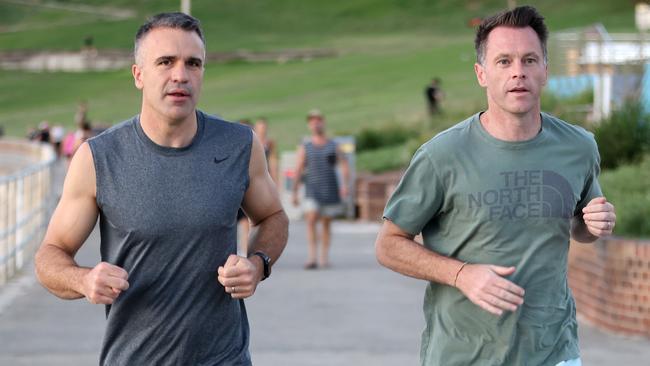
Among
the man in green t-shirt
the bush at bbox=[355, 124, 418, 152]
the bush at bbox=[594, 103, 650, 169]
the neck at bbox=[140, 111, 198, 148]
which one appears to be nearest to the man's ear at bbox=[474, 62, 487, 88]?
the man in green t-shirt

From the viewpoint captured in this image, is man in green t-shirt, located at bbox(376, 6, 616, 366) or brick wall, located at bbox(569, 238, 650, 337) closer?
man in green t-shirt, located at bbox(376, 6, 616, 366)

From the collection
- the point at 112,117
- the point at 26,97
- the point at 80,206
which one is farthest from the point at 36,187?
the point at 26,97

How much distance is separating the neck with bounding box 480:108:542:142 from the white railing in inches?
421

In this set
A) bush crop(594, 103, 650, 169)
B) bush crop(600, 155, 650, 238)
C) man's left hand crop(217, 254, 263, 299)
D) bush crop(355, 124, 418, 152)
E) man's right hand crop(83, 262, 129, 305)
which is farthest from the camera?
bush crop(355, 124, 418, 152)

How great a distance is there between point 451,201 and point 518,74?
20.3 inches

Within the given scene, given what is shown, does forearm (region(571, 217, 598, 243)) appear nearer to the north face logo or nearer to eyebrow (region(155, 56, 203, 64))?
the north face logo

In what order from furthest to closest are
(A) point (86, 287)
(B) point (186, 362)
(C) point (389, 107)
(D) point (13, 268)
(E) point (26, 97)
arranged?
(E) point (26, 97) → (C) point (389, 107) → (D) point (13, 268) → (B) point (186, 362) → (A) point (86, 287)

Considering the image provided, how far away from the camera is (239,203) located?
5.32 m

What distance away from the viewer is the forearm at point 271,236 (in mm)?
5543

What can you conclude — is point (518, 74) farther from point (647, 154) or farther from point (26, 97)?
point (26, 97)

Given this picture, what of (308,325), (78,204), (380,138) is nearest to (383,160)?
(380,138)

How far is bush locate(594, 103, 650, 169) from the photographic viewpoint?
686 inches

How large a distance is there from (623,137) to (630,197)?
4687 millimetres

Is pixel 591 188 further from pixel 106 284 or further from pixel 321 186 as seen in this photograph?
pixel 321 186
